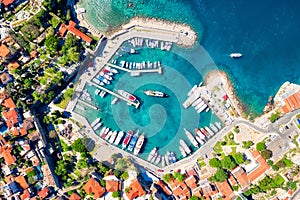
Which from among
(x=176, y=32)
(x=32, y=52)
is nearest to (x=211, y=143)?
(x=176, y=32)

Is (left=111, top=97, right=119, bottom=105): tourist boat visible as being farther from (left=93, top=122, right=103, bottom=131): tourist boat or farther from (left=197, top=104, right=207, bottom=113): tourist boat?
(left=197, top=104, right=207, bottom=113): tourist boat

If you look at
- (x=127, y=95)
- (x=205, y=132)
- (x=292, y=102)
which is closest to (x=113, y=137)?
(x=127, y=95)

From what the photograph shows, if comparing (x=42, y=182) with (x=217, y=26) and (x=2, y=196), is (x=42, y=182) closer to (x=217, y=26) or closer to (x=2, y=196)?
(x=2, y=196)

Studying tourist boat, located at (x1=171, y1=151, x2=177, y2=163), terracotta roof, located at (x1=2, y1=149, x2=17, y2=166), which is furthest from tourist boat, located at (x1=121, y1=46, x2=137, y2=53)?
terracotta roof, located at (x1=2, y1=149, x2=17, y2=166)

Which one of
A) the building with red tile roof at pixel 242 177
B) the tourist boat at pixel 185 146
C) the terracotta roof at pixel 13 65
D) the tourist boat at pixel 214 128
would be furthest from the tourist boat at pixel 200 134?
the terracotta roof at pixel 13 65

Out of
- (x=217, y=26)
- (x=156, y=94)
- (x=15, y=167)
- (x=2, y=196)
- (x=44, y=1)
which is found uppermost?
(x=44, y=1)

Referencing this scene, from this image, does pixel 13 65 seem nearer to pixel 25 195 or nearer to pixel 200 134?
pixel 25 195
